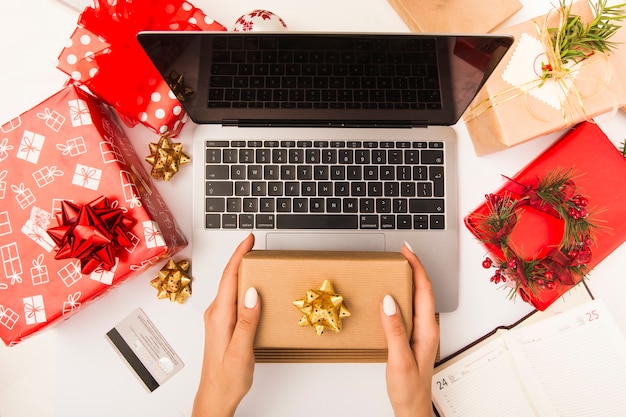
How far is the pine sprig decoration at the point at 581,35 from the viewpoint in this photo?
64 centimetres

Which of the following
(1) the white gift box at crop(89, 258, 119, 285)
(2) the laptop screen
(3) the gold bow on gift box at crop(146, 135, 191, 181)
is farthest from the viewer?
(3) the gold bow on gift box at crop(146, 135, 191, 181)

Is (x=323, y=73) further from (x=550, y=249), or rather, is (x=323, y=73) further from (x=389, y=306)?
(x=550, y=249)

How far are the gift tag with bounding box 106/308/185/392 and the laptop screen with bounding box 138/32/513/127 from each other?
0.39 meters

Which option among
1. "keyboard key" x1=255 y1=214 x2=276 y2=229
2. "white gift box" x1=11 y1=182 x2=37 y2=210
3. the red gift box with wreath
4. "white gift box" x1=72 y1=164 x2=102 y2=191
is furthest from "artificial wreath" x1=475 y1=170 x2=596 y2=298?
"white gift box" x1=11 y1=182 x2=37 y2=210

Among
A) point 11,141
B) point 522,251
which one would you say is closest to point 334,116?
point 522,251

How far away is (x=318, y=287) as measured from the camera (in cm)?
61

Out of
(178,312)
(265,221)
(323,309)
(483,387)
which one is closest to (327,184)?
(265,221)

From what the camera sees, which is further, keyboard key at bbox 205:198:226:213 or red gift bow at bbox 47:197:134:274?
keyboard key at bbox 205:198:226:213

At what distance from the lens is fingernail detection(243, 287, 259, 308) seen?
0.60 meters

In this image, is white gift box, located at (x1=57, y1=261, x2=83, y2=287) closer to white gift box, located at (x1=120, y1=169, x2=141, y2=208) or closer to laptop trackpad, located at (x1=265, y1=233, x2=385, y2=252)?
white gift box, located at (x1=120, y1=169, x2=141, y2=208)

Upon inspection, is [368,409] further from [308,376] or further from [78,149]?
[78,149]

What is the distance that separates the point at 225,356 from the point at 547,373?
0.58 m

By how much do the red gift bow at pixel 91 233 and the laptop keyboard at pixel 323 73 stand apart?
24 cm

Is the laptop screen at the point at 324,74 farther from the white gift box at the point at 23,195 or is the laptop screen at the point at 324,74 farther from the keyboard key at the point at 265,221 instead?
the white gift box at the point at 23,195
